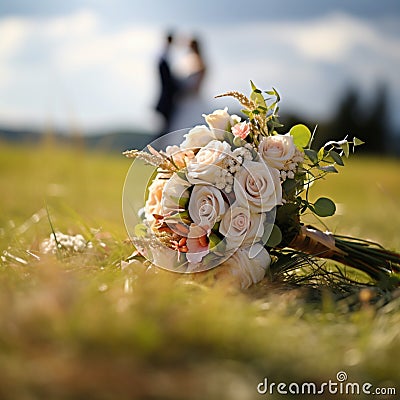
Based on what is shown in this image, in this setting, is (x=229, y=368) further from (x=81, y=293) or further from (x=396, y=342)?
(x=396, y=342)

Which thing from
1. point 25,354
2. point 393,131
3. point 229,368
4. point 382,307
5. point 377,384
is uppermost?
point 25,354

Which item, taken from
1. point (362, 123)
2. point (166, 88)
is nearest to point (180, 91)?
point (166, 88)

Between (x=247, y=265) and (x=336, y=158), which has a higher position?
(x=336, y=158)

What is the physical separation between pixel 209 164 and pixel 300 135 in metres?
0.38

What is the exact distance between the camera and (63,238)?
2.25 m

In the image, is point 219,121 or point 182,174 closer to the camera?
point 182,174

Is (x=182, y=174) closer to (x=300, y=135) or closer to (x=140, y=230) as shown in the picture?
(x=140, y=230)

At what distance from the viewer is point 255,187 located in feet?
6.10

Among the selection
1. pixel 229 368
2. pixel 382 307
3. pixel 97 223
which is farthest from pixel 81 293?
pixel 97 223

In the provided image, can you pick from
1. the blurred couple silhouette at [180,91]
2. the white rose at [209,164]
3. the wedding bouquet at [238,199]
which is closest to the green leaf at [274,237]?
the wedding bouquet at [238,199]

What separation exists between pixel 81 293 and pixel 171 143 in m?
1.03

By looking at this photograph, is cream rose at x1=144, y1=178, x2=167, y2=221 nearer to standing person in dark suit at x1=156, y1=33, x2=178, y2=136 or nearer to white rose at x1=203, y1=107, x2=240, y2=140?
white rose at x1=203, y1=107, x2=240, y2=140
